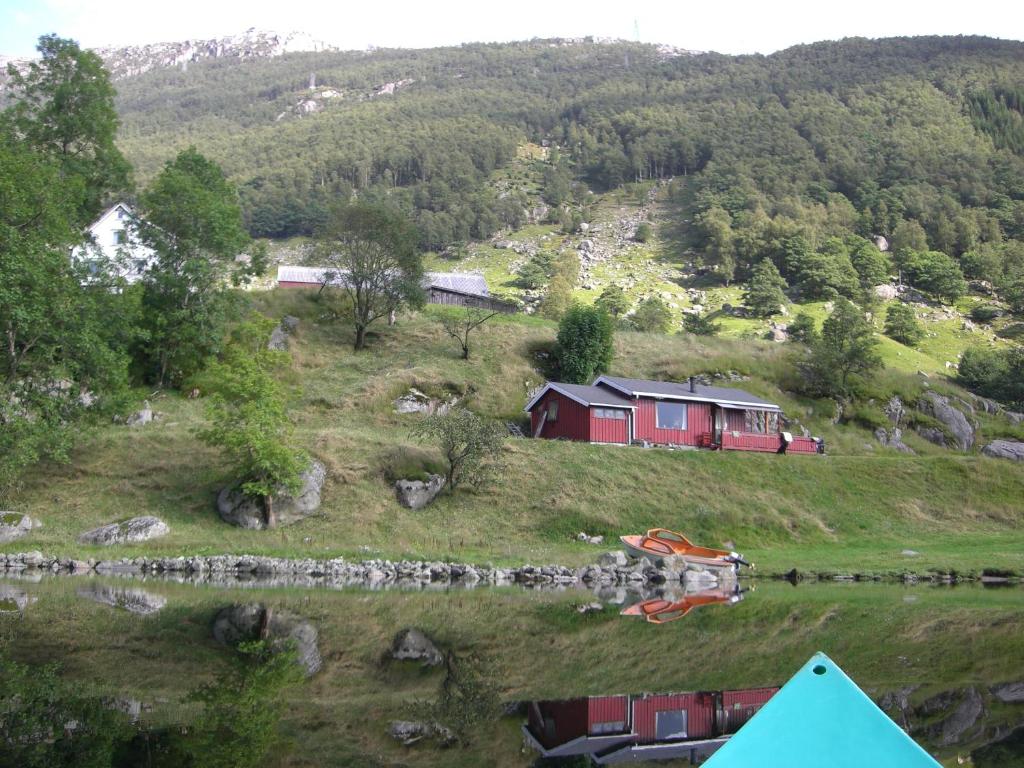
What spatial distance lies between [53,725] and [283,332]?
45.9 m

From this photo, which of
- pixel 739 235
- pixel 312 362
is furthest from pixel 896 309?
pixel 312 362

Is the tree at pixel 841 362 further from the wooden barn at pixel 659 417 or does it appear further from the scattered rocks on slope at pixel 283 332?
the scattered rocks on slope at pixel 283 332

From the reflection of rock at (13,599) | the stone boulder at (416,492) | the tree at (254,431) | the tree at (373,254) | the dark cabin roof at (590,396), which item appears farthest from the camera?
the tree at (373,254)

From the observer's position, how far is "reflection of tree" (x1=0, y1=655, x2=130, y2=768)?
834cm

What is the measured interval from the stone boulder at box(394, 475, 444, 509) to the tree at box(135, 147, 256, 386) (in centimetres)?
1370

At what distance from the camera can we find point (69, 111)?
45.2 meters

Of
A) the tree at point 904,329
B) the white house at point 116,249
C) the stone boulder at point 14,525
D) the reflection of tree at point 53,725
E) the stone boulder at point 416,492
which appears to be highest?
the reflection of tree at point 53,725

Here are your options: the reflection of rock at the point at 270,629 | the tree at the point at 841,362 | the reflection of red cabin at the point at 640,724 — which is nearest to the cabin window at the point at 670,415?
the tree at the point at 841,362

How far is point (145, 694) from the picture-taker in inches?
434

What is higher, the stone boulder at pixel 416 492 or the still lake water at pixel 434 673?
the still lake water at pixel 434 673

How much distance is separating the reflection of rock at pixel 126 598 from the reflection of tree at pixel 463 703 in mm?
8062

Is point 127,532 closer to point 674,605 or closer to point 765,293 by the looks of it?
point 674,605

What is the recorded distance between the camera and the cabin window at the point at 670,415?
47688 mm

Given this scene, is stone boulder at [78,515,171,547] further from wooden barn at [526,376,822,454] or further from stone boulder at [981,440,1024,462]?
stone boulder at [981,440,1024,462]
